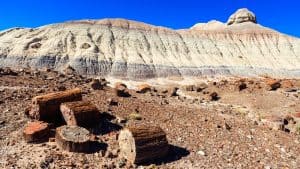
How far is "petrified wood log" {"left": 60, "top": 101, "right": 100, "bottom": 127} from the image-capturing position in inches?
381

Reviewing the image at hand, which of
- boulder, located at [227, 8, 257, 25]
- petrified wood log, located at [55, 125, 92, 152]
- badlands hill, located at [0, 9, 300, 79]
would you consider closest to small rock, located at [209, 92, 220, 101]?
petrified wood log, located at [55, 125, 92, 152]

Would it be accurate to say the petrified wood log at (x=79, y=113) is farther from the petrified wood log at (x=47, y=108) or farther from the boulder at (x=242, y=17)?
the boulder at (x=242, y=17)

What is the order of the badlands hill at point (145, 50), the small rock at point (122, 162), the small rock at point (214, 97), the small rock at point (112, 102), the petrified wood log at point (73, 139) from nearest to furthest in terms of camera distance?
the small rock at point (122, 162) → the petrified wood log at point (73, 139) → the small rock at point (112, 102) → the small rock at point (214, 97) → the badlands hill at point (145, 50)

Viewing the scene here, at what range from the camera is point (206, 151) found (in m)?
9.86

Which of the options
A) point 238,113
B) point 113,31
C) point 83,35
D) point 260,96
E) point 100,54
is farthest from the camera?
point 113,31

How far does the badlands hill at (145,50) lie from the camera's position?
55.2 m

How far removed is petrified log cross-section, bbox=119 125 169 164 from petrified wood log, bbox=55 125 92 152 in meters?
0.76

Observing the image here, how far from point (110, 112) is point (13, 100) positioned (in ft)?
9.10

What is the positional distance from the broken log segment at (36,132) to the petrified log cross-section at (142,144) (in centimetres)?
175

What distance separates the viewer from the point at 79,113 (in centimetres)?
973

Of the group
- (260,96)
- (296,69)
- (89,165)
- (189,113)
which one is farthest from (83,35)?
(89,165)

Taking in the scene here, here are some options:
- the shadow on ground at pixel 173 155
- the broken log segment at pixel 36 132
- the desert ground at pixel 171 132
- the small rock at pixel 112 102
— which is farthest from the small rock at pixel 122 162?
the small rock at pixel 112 102

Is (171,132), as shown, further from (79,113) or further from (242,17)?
(242,17)

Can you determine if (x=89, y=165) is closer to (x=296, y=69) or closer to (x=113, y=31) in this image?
(x=113, y=31)
